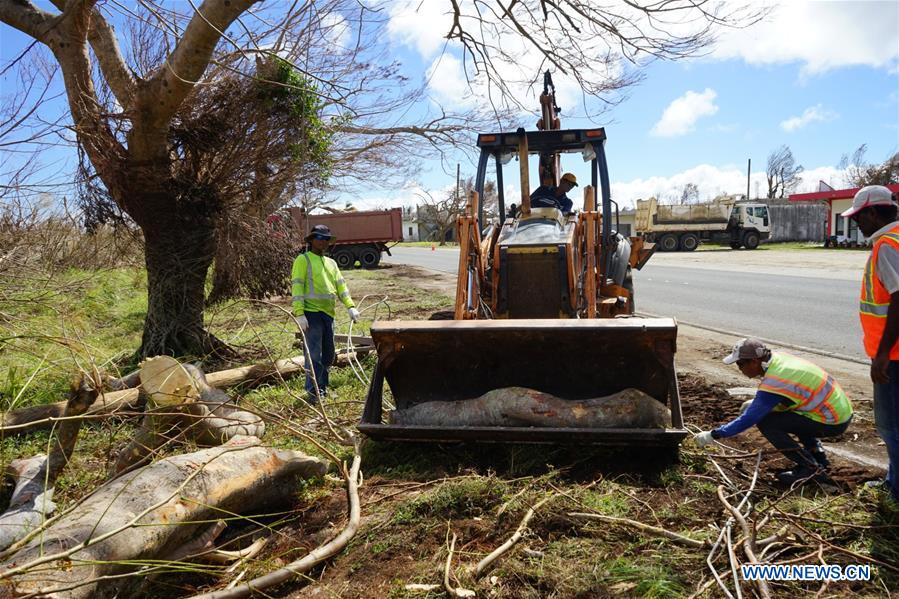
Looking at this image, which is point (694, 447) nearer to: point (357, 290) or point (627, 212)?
point (357, 290)

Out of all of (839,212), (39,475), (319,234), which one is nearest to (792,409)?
(319,234)

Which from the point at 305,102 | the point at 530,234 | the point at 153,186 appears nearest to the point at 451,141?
the point at 305,102

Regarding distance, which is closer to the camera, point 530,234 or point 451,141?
point 530,234

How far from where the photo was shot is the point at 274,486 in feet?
12.4

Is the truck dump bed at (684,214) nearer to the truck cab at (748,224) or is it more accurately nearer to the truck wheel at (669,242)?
the truck cab at (748,224)

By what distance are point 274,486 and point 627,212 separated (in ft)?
194

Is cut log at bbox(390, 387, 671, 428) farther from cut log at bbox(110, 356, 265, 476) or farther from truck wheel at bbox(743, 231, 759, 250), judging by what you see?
truck wheel at bbox(743, 231, 759, 250)

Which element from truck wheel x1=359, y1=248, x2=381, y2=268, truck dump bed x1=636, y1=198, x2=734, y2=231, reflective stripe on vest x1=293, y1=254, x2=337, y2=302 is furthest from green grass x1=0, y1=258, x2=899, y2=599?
truck dump bed x1=636, y1=198, x2=734, y2=231

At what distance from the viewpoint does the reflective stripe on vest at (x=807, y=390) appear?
385 centimetres

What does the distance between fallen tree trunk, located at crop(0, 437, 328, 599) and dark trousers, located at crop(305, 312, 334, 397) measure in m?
2.15

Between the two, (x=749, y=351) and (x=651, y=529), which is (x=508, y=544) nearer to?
(x=651, y=529)

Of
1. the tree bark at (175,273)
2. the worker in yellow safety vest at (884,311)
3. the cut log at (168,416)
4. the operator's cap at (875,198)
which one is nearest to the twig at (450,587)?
the cut log at (168,416)

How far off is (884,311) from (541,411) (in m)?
2.00

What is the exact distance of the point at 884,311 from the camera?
350 centimetres
